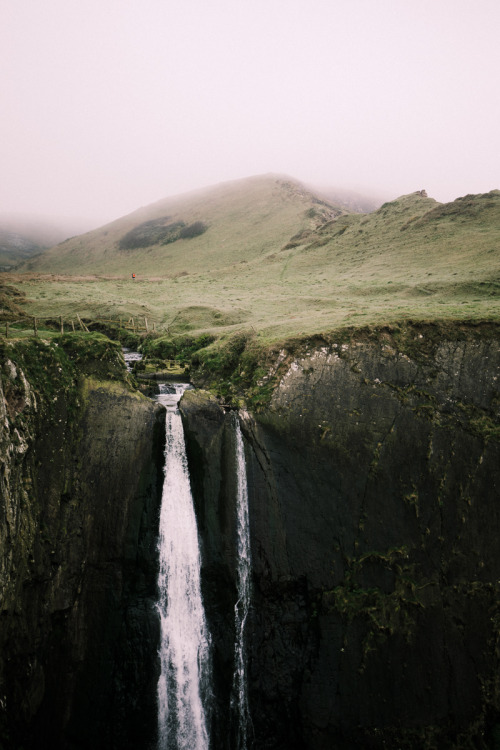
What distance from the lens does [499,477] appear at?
1734 centimetres

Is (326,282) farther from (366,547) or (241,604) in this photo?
(241,604)

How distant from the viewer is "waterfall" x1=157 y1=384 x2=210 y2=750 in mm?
12836

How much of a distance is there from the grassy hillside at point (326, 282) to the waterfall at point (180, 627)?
39.6ft

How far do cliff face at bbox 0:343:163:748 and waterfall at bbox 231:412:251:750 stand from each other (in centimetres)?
320

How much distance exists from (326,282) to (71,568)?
43935 millimetres

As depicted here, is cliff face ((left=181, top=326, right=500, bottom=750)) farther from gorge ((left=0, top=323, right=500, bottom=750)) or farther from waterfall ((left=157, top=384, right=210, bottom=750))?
waterfall ((left=157, top=384, right=210, bottom=750))

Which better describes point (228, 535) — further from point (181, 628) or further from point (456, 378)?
point (456, 378)

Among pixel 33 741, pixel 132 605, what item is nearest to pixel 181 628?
pixel 132 605

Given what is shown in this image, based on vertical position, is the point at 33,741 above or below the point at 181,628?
below

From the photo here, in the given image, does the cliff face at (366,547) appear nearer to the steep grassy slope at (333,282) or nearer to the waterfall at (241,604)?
the waterfall at (241,604)

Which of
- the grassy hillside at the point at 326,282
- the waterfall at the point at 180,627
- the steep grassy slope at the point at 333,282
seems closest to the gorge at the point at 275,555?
the waterfall at the point at 180,627

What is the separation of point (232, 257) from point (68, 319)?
63.2 meters

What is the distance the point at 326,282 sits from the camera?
4872 centimetres

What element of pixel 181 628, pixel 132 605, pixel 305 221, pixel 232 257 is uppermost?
pixel 305 221
